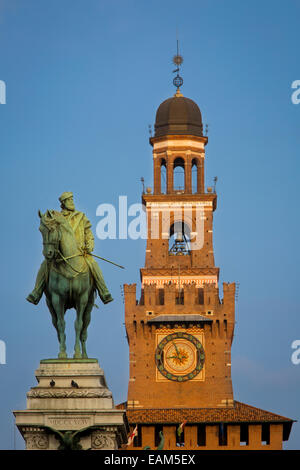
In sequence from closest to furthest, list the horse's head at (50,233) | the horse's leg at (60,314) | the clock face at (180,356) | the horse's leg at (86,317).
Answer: the horse's head at (50,233) < the horse's leg at (60,314) < the horse's leg at (86,317) < the clock face at (180,356)

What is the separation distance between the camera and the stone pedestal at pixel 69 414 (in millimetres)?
46281

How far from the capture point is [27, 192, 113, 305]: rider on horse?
48219 millimetres

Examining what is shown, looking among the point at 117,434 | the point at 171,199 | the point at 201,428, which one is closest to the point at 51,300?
the point at 117,434

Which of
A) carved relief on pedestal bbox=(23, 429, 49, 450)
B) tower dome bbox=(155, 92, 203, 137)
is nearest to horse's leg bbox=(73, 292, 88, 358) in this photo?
carved relief on pedestal bbox=(23, 429, 49, 450)

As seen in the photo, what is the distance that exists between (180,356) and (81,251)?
299ft

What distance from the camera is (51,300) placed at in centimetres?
4844

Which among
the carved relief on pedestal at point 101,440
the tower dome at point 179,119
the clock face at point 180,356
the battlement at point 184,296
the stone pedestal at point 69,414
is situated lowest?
the carved relief on pedestal at point 101,440

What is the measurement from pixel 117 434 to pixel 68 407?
1656mm

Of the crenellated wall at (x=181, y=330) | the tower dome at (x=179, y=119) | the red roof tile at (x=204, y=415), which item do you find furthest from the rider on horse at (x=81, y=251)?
the tower dome at (x=179, y=119)

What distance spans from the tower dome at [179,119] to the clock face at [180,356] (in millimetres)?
18351

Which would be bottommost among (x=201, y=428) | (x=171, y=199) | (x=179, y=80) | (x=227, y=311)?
(x=201, y=428)

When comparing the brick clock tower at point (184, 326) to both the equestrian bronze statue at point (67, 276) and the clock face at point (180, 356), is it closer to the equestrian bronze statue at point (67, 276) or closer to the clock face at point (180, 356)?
the clock face at point (180, 356)
